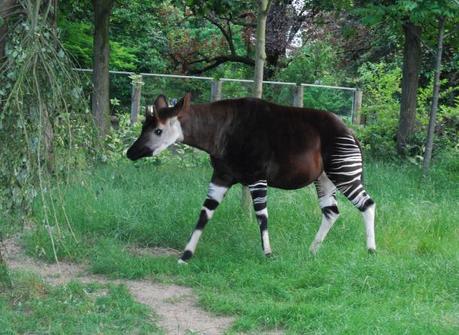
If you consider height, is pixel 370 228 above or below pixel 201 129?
below

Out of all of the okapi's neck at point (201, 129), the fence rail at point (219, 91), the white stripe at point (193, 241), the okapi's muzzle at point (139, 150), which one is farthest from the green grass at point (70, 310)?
the fence rail at point (219, 91)

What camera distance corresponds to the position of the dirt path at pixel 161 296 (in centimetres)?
455

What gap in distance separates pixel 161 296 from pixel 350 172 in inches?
77.4

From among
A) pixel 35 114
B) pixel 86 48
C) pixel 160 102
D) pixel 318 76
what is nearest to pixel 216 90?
pixel 318 76

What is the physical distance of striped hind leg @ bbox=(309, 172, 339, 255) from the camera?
6191 millimetres

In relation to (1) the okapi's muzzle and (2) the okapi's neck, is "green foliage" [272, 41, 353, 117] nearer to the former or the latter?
(2) the okapi's neck

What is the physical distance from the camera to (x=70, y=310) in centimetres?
457

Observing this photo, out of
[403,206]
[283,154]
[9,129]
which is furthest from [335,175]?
[9,129]

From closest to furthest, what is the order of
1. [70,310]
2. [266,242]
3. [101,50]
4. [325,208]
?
1. [70,310]
2. [266,242]
3. [325,208]
4. [101,50]

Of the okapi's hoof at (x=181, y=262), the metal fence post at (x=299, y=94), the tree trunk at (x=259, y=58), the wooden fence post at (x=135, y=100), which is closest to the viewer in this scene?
the okapi's hoof at (x=181, y=262)

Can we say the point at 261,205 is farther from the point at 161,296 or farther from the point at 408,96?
the point at 408,96

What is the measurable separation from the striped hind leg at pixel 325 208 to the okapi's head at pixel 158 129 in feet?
4.54

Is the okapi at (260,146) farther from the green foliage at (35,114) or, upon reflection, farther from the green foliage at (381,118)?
the green foliage at (381,118)

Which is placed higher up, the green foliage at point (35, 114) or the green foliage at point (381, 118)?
the green foliage at point (35, 114)
